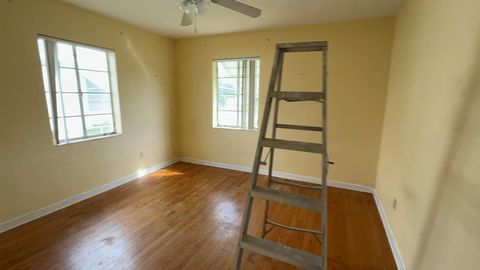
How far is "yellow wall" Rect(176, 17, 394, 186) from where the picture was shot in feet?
9.99

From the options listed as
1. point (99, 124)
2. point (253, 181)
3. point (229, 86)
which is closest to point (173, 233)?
point (253, 181)

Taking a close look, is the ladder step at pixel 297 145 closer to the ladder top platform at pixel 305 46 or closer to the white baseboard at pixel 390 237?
the ladder top platform at pixel 305 46

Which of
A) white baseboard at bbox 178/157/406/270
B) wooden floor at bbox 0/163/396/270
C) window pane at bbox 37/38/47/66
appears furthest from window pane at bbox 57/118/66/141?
white baseboard at bbox 178/157/406/270

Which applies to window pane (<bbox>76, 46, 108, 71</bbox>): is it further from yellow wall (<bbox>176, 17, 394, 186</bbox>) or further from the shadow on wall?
the shadow on wall

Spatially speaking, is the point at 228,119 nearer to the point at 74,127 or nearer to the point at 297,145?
the point at 74,127

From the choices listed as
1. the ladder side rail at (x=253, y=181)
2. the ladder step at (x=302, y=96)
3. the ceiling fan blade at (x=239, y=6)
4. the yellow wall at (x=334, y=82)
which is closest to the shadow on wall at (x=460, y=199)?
the ladder step at (x=302, y=96)

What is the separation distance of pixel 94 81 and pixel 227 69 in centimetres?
212

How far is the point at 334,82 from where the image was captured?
3264 millimetres

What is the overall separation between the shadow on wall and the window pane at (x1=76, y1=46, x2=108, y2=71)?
3740mm

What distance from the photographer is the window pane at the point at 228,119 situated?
4.24 m

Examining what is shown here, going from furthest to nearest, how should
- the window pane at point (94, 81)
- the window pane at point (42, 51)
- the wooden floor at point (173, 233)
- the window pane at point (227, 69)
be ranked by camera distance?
the window pane at point (227, 69)
the window pane at point (94, 81)
the window pane at point (42, 51)
the wooden floor at point (173, 233)

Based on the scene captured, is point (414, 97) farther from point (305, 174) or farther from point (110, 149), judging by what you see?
point (110, 149)

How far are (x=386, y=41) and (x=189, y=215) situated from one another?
11.0 ft

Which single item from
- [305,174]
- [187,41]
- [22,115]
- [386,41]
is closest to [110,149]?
[22,115]
